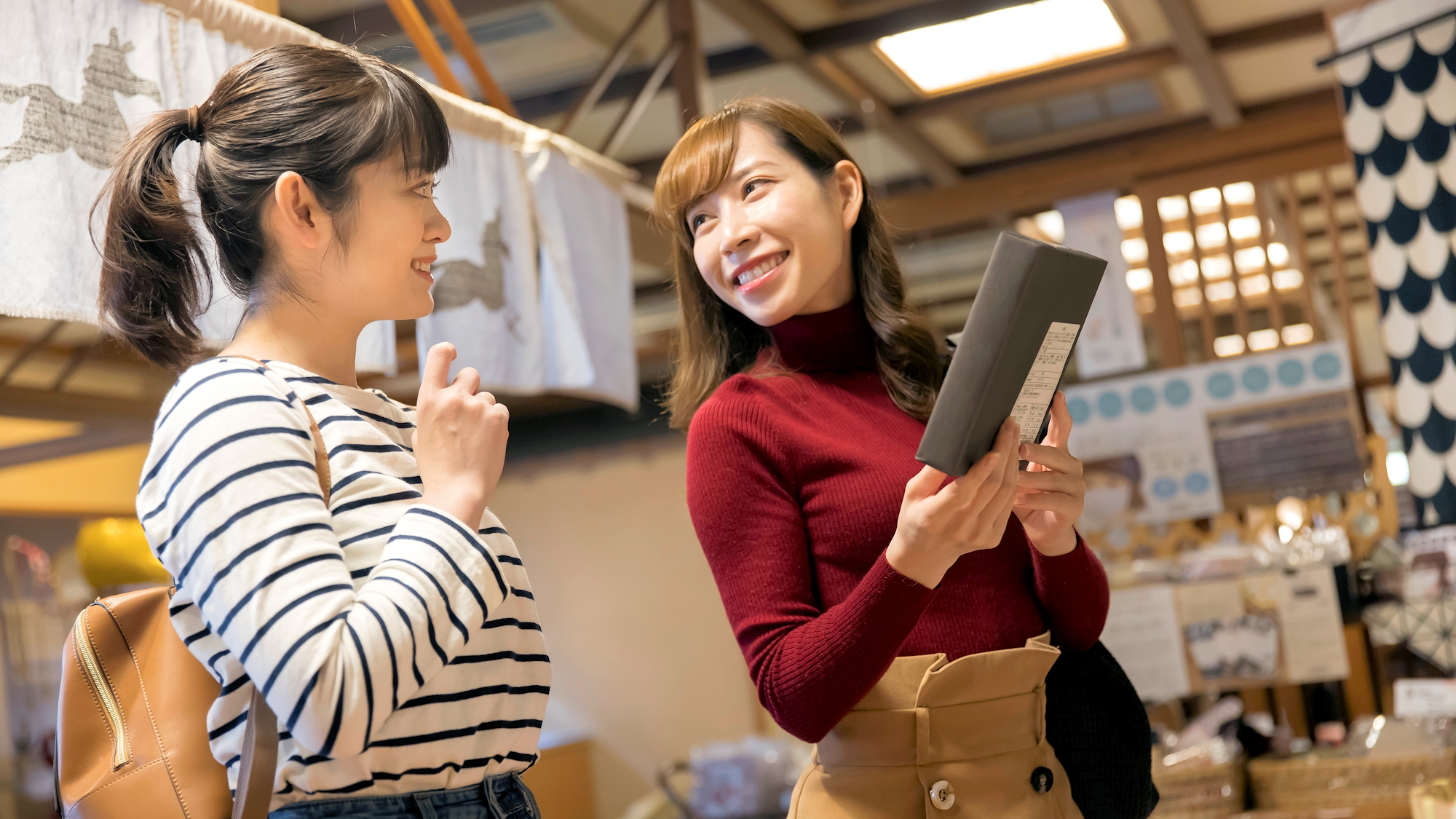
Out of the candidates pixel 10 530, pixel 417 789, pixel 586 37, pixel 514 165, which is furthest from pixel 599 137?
pixel 417 789

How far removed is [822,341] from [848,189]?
0.67 feet

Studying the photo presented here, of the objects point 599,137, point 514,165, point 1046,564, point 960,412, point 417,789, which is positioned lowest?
point 417,789

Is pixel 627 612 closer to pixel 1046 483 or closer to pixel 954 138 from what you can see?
pixel 954 138

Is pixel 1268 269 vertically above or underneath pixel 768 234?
above

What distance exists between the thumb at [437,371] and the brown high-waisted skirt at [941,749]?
536 mm

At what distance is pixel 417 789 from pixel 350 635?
0.18 meters

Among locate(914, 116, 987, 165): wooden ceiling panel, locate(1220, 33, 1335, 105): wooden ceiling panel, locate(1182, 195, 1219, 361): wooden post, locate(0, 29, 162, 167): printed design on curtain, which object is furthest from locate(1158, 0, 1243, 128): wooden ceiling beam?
locate(0, 29, 162, 167): printed design on curtain

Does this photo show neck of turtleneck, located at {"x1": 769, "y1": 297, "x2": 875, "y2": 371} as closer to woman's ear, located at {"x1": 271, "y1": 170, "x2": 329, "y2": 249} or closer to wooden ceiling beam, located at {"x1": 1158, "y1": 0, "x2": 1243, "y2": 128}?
woman's ear, located at {"x1": 271, "y1": 170, "x2": 329, "y2": 249}

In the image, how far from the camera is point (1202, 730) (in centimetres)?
322

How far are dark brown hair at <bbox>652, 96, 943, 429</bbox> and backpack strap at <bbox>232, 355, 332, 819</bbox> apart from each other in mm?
681

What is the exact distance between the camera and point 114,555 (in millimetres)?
3855

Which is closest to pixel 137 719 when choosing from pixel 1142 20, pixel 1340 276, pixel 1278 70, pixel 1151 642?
pixel 1151 642

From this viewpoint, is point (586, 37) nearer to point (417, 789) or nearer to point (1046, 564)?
point (1046, 564)

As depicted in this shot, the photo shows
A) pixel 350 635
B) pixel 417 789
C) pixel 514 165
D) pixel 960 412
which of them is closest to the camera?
pixel 350 635
